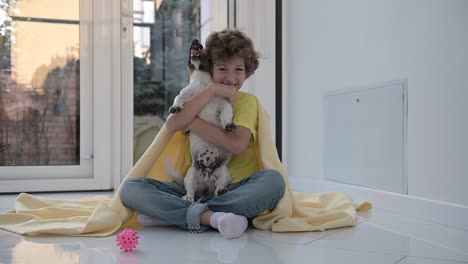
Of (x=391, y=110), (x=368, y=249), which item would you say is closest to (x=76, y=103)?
(x=391, y=110)

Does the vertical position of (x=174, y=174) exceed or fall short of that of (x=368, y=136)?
it falls short

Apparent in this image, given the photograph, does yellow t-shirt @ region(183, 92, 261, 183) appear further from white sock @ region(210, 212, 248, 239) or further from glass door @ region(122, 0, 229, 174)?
glass door @ region(122, 0, 229, 174)

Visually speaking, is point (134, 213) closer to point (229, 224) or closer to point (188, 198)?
point (188, 198)

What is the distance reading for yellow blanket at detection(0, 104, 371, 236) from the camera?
1.35 m

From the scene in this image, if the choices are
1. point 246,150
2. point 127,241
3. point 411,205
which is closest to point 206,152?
point 246,150

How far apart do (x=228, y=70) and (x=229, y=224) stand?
469 millimetres

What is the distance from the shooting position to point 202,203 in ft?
4.58

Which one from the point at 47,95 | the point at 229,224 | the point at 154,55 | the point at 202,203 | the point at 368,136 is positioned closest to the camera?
the point at 229,224

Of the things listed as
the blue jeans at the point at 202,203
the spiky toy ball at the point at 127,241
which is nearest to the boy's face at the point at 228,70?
the blue jeans at the point at 202,203

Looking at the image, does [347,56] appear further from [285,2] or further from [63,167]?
[63,167]

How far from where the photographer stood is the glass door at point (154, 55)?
2574 millimetres

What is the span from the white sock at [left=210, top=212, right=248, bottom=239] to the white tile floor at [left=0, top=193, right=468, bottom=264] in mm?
25

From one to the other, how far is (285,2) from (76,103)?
1.29 metres

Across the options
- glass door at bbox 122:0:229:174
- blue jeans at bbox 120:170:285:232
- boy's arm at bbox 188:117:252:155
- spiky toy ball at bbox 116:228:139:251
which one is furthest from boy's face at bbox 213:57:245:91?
glass door at bbox 122:0:229:174
